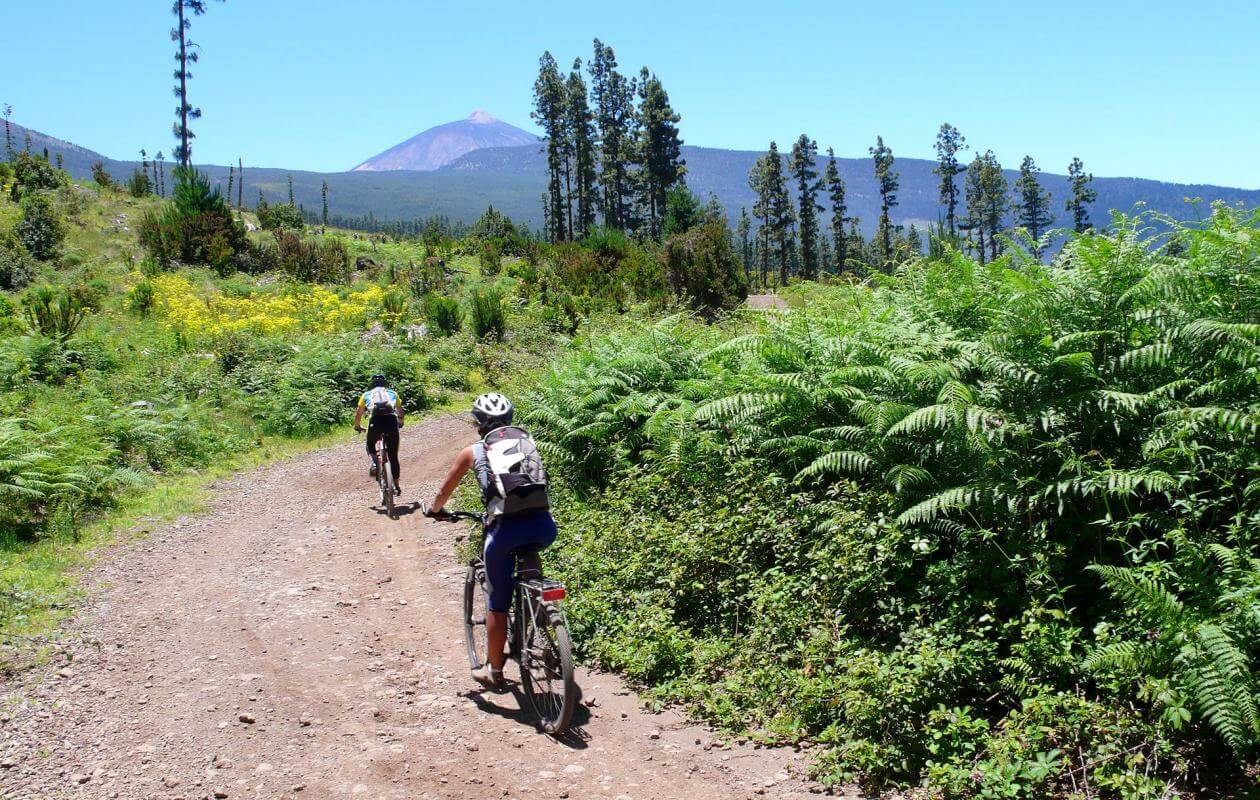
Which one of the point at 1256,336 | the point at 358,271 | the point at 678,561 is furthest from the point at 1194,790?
the point at 358,271

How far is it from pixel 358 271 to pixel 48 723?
30414 mm

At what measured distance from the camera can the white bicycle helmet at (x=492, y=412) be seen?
571cm

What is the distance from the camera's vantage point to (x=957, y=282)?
23.7 ft

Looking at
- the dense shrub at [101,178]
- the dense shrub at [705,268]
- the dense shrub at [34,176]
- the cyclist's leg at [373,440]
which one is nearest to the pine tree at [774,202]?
the dense shrub at [705,268]

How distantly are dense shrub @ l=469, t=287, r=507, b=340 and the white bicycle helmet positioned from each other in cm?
1887

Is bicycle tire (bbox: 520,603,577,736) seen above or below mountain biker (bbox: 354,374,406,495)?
below

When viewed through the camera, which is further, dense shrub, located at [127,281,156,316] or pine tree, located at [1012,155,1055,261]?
pine tree, located at [1012,155,1055,261]

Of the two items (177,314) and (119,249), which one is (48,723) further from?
(119,249)

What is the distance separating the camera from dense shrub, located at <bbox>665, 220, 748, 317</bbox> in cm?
2706

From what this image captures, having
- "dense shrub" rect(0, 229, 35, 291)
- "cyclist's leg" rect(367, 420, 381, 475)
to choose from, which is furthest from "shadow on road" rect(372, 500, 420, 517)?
"dense shrub" rect(0, 229, 35, 291)

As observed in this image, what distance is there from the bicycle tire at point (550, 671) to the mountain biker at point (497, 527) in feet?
0.78

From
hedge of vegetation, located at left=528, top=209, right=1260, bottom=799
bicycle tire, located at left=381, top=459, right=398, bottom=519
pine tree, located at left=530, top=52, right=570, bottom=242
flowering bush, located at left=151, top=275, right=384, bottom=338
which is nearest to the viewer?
hedge of vegetation, located at left=528, top=209, right=1260, bottom=799

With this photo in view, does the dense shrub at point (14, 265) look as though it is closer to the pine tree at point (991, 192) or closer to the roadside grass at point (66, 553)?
the roadside grass at point (66, 553)

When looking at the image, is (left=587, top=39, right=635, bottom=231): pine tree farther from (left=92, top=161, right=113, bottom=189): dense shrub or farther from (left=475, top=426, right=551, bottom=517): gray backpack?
(left=475, top=426, right=551, bottom=517): gray backpack
